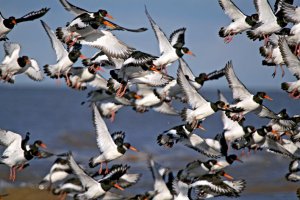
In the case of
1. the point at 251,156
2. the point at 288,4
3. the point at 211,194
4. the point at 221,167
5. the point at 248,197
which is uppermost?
the point at 288,4

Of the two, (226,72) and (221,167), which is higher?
(226,72)

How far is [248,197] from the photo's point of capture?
1698 centimetres

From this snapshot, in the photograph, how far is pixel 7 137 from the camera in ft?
44.4

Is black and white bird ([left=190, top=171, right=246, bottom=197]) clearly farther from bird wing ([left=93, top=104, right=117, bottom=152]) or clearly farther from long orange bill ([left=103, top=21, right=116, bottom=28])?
long orange bill ([left=103, top=21, right=116, bottom=28])

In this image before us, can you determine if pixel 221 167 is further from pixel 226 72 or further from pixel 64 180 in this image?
pixel 64 180

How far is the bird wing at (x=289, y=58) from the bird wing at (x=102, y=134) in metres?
3.04

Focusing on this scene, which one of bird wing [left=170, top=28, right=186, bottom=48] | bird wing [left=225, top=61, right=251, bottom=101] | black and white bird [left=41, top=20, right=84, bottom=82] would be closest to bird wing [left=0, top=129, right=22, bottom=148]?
black and white bird [left=41, top=20, right=84, bottom=82]

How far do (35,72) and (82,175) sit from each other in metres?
3.95

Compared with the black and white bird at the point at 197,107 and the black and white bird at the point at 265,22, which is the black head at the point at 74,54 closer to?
the black and white bird at the point at 197,107

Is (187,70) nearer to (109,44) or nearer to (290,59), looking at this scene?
(290,59)

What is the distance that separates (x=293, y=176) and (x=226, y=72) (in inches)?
122

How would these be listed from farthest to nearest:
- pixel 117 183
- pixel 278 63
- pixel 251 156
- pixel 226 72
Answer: pixel 251 156 < pixel 278 63 < pixel 226 72 < pixel 117 183

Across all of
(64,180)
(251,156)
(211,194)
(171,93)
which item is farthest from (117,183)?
(251,156)

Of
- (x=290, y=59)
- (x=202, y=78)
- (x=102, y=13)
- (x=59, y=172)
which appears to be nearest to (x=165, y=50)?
(x=202, y=78)
